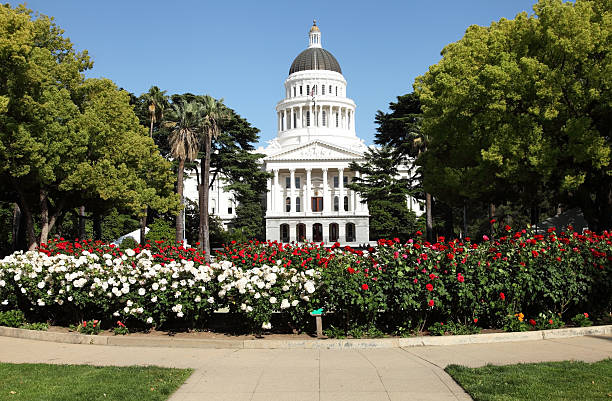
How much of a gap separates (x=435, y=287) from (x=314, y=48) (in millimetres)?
108379

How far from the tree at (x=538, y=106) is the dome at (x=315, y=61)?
85.9 m

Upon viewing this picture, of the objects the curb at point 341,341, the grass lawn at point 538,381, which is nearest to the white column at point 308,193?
the curb at point 341,341

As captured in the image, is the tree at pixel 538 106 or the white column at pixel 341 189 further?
the white column at pixel 341 189

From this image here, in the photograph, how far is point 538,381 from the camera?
7234 millimetres

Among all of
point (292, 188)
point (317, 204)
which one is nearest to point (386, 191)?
point (292, 188)

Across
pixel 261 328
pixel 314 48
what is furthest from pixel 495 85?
pixel 314 48

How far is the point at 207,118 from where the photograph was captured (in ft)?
141

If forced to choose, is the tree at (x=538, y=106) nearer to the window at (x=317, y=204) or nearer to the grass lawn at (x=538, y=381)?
the grass lawn at (x=538, y=381)

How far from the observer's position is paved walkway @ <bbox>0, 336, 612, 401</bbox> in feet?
23.7

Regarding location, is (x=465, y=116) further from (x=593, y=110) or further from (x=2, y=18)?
(x=2, y=18)

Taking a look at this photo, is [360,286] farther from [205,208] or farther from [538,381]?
[205,208]

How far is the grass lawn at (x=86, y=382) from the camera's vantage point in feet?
22.6

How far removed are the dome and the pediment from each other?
27.5m

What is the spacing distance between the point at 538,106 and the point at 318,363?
1820 centimetres
